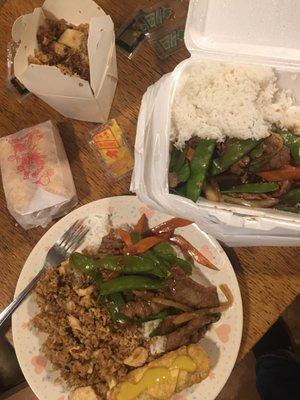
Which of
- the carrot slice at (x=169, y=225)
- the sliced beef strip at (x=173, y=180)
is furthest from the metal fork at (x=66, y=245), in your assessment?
the sliced beef strip at (x=173, y=180)

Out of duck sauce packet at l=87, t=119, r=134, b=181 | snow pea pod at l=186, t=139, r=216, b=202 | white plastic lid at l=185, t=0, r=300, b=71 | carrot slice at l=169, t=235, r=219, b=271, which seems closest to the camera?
white plastic lid at l=185, t=0, r=300, b=71

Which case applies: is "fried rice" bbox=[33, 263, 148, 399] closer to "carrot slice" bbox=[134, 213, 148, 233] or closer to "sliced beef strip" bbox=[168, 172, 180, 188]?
"carrot slice" bbox=[134, 213, 148, 233]

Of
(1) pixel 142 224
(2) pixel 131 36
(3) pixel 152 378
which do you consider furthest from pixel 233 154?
(3) pixel 152 378

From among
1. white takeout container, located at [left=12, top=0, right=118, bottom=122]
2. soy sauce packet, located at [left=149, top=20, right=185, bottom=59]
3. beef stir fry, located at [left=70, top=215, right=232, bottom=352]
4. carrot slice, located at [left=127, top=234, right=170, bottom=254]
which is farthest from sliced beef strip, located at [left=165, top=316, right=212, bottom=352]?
soy sauce packet, located at [left=149, top=20, right=185, bottom=59]

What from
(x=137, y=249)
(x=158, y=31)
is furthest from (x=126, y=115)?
(x=137, y=249)

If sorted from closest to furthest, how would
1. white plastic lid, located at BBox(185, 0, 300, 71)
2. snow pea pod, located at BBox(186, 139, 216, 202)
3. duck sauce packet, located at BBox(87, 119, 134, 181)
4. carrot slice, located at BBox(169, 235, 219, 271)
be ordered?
white plastic lid, located at BBox(185, 0, 300, 71)
snow pea pod, located at BBox(186, 139, 216, 202)
carrot slice, located at BBox(169, 235, 219, 271)
duck sauce packet, located at BBox(87, 119, 134, 181)

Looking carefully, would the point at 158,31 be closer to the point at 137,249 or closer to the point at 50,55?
the point at 50,55

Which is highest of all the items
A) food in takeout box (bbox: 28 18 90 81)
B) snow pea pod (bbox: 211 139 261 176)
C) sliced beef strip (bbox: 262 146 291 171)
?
food in takeout box (bbox: 28 18 90 81)
